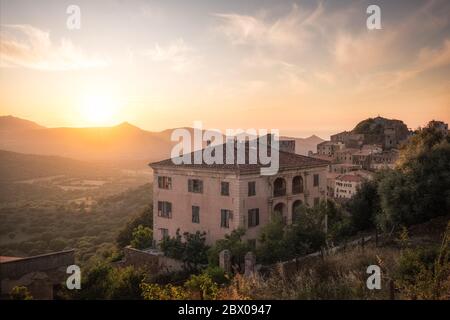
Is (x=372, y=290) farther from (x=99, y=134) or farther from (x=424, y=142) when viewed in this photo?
(x=99, y=134)

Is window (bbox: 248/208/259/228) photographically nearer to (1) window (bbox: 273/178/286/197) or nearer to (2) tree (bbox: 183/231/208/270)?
(1) window (bbox: 273/178/286/197)

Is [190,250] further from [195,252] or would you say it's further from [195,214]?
[195,214]

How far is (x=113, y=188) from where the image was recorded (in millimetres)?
90812

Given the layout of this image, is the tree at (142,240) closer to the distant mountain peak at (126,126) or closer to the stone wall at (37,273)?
the stone wall at (37,273)

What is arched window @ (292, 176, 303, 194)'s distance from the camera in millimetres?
29094

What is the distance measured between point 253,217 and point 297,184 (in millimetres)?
5282

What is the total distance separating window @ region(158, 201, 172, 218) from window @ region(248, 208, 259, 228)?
5962 mm

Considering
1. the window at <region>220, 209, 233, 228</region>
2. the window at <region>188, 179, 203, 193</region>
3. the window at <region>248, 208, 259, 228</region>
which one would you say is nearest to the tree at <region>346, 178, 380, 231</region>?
the window at <region>248, 208, 259, 228</region>

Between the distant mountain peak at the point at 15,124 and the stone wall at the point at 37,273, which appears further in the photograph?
the distant mountain peak at the point at 15,124

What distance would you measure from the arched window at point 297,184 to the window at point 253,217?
4.29 m

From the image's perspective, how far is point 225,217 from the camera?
25469 millimetres

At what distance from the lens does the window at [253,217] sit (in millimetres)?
25594

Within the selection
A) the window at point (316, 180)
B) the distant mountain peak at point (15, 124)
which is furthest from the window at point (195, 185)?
the distant mountain peak at point (15, 124)
